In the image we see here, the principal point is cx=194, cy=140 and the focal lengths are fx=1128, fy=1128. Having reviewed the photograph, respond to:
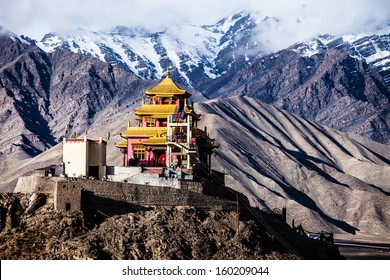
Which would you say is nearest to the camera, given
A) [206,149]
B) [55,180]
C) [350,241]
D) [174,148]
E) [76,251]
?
[76,251]

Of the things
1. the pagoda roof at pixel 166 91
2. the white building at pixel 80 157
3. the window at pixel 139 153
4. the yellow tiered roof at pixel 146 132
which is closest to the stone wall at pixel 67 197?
the white building at pixel 80 157

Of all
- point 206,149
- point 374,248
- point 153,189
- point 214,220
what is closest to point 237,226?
point 214,220

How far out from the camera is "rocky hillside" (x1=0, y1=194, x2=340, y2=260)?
67.4 meters

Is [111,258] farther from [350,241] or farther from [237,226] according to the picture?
[350,241]

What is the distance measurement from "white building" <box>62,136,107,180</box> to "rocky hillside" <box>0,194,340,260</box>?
7.71 m

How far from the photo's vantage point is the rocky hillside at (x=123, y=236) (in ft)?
221

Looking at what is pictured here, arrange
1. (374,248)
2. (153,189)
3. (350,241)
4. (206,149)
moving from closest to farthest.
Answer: (153,189), (206,149), (374,248), (350,241)

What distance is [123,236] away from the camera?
6975cm

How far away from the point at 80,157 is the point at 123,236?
1238cm

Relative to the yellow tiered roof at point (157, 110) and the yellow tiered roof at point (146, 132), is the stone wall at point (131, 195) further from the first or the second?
the yellow tiered roof at point (157, 110)

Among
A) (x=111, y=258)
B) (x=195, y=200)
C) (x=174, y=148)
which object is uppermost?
(x=174, y=148)

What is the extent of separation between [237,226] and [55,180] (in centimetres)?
1414

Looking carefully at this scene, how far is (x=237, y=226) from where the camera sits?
→ 78625mm

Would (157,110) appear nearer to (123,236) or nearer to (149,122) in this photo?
(149,122)
